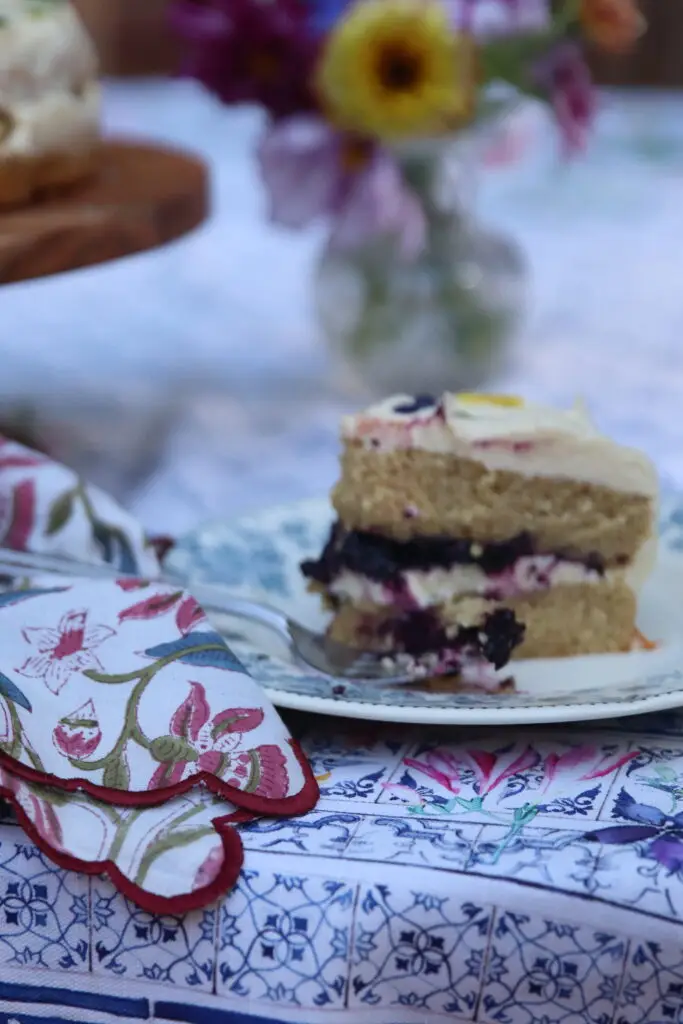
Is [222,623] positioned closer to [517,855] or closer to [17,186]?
[517,855]

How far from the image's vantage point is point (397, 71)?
101cm

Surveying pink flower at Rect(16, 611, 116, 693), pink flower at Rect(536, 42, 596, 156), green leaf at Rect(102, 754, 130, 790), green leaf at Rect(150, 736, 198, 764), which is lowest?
green leaf at Rect(102, 754, 130, 790)

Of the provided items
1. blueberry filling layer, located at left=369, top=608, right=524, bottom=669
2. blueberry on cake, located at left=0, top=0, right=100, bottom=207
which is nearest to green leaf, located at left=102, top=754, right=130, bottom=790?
blueberry filling layer, located at left=369, top=608, right=524, bottom=669

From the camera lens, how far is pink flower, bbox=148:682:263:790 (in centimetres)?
50

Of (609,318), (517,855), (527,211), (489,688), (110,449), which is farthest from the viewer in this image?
(527,211)

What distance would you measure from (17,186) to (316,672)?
51 cm

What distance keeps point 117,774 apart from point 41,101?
0.68 m

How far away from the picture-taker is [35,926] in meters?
0.48

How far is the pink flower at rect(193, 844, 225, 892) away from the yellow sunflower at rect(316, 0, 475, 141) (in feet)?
2.35

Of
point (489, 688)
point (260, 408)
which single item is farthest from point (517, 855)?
point (260, 408)

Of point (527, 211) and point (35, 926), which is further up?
point (35, 926)

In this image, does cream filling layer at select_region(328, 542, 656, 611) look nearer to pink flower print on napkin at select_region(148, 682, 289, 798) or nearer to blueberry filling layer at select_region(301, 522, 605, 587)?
blueberry filling layer at select_region(301, 522, 605, 587)

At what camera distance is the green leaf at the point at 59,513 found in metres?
0.76

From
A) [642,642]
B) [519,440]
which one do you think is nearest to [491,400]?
[519,440]
